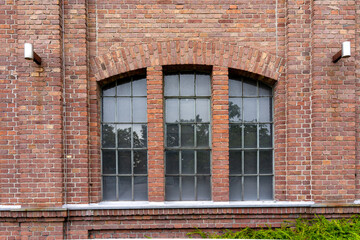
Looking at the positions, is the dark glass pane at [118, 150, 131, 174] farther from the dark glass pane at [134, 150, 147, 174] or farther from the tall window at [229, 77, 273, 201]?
the tall window at [229, 77, 273, 201]

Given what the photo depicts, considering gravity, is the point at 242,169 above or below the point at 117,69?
below

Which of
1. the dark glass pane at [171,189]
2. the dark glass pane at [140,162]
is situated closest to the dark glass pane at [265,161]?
the dark glass pane at [171,189]

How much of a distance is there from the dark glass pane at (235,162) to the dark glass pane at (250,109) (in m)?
0.66

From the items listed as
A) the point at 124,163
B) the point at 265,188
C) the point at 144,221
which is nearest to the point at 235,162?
the point at 265,188

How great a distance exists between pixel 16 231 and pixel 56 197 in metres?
0.96

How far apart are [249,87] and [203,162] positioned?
5.47 ft

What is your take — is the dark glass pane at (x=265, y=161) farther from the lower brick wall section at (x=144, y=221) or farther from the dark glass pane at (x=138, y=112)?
the dark glass pane at (x=138, y=112)

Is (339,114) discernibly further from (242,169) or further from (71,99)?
(71,99)

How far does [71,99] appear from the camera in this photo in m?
3.99

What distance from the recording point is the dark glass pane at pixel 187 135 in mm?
4262

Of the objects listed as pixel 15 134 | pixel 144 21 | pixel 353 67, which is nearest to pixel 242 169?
pixel 353 67

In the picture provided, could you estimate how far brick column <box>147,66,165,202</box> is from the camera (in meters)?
4.04

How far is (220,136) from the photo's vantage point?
4.05 metres

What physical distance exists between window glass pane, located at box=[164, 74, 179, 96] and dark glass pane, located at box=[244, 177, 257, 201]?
2.11 meters
